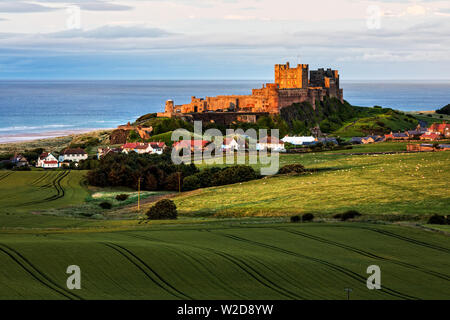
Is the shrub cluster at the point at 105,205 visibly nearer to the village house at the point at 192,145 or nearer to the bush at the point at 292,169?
the bush at the point at 292,169

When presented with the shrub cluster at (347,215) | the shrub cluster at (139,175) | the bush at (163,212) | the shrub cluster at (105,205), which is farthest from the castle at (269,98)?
the shrub cluster at (347,215)

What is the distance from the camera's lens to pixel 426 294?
A: 69.3 feet

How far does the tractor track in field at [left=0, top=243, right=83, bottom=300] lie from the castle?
280ft

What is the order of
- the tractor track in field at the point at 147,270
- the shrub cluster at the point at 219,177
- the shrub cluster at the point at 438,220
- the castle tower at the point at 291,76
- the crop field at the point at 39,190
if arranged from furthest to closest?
1. the castle tower at the point at 291,76
2. the shrub cluster at the point at 219,177
3. the crop field at the point at 39,190
4. the shrub cluster at the point at 438,220
5. the tractor track in field at the point at 147,270

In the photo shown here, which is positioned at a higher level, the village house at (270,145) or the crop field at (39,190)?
the village house at (270,145)

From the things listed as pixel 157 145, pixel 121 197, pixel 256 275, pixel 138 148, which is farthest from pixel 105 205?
pixel 157 145

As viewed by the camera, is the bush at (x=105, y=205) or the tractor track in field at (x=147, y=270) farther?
the bush at (x=105, y=205)

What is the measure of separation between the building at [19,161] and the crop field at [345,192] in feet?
93.6

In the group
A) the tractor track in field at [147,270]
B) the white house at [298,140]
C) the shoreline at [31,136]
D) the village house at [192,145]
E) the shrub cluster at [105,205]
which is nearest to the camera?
the tractor track in field at [147,270]

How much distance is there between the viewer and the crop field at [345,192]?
42.4m

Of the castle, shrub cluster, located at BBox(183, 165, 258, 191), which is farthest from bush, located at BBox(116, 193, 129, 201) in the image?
the castle

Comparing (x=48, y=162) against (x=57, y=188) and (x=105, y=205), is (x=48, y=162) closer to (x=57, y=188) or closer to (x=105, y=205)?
(x=57, y=188)

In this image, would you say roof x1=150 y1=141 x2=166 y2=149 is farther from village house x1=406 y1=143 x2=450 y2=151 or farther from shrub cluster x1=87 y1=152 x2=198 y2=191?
village house x1=406 y1=143 x2=450 y2=151
